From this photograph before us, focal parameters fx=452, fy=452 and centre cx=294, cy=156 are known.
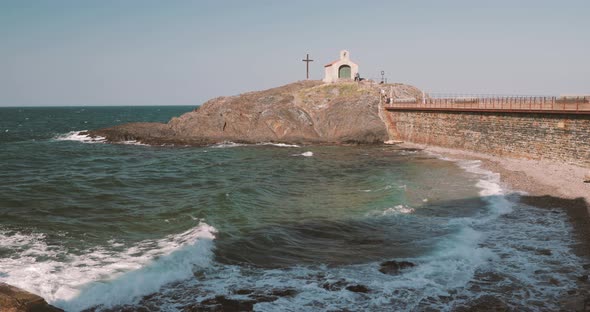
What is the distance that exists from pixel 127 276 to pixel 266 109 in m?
46.0

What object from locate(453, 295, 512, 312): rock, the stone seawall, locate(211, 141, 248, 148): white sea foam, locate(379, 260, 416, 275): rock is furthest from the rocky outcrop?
locate(453, 295, 512, 312): rock

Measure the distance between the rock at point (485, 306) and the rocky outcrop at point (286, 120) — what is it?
4130 centimetres

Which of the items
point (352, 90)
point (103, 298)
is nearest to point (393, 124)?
point (352, 90)

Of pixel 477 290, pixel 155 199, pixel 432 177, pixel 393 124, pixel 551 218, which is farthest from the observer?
pixel 393 124

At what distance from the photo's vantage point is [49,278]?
45.5 ft

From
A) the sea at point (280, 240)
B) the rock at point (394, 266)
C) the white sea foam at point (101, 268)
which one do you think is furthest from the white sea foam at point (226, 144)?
the rock at point (394, 266)

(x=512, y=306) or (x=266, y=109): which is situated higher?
(x=266, y=109)

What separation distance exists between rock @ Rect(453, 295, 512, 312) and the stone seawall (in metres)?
23.0

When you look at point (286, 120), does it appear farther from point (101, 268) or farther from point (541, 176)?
point (101, 268)

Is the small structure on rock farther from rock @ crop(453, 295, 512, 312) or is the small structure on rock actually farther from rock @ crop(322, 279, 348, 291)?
rock @ crop(453, 295, 512, 312)

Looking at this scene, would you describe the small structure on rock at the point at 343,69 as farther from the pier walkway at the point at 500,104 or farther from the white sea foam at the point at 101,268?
the white sea foam at the point at 101,268

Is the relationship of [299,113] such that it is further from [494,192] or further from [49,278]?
[49,278]

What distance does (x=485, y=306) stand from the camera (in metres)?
12.3

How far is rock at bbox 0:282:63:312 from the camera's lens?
954 cm
